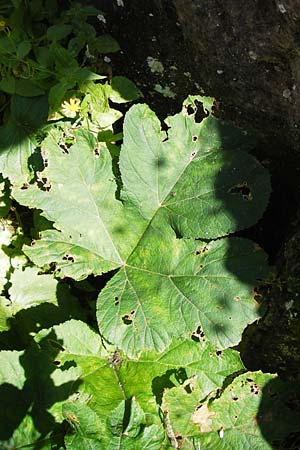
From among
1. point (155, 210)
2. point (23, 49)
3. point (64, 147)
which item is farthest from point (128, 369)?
point (23, 49)

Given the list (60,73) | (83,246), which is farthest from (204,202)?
(60,73)

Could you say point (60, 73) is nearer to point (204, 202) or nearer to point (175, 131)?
point (175, 131)

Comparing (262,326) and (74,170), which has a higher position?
(74,170)

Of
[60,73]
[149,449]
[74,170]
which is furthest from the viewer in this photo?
[60,73]

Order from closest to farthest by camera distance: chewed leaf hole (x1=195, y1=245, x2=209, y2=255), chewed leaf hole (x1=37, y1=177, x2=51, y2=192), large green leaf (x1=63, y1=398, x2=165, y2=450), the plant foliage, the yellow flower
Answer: large green leaf (x1=63, y1=398, x2=165, y2=450) < the plant foliage < chewed leaf hole (x1=195, y1=245, x2=209, y2=255) < chewed leaf hole (x1=37, y1=177, x2=51, y2=192) < the yellow flower

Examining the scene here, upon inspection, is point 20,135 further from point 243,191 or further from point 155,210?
point 243,191

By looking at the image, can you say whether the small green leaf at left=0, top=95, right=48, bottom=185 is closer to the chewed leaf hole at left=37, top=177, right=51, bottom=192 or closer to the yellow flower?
the yellow flower

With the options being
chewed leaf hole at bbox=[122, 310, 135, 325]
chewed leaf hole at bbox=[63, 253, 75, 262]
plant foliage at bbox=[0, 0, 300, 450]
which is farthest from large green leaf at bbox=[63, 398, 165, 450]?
chewed leaf hole at bbox=[63, 253, 75, 262]
